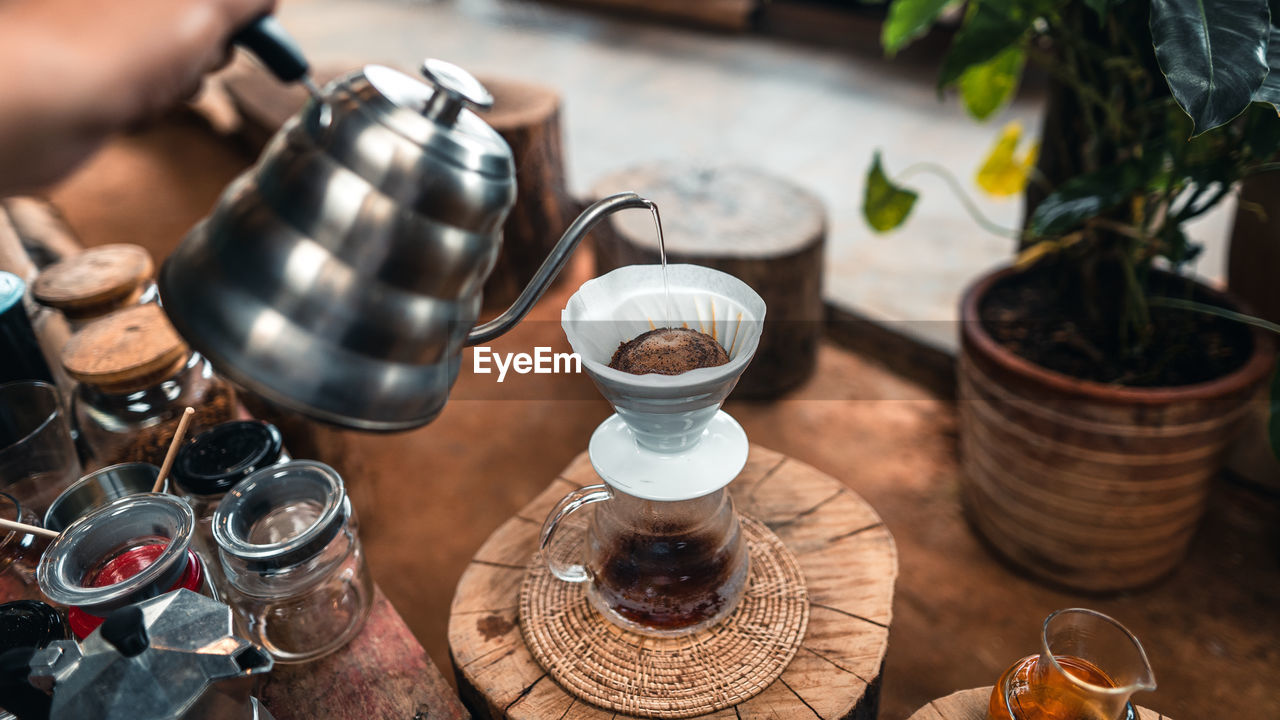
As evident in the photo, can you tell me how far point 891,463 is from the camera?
7.69 ft

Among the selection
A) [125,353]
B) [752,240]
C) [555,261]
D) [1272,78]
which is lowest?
[752,240]

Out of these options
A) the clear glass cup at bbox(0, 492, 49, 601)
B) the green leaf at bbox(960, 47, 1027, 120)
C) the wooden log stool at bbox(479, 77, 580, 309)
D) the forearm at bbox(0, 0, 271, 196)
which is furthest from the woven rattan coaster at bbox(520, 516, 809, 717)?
the wooden log stool at bbox(479, 77, 580, 309)

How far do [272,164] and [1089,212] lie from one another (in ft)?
4.61

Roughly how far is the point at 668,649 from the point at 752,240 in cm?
148

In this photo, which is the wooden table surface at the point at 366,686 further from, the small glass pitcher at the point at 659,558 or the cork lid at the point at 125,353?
the cork lid at the point at 125,353

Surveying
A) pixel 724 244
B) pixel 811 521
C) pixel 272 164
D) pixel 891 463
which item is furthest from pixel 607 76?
pixel 272 164

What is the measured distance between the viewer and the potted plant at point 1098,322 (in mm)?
1503

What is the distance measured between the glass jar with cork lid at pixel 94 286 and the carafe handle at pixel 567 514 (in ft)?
3.23

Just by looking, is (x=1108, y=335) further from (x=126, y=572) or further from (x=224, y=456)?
(x=126, y=572)

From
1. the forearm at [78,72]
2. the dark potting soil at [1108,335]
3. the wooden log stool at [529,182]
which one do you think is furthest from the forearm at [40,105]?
the wooden log stool at [529,182]

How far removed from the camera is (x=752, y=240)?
2.33m

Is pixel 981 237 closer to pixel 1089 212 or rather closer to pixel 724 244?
pixel 724 244

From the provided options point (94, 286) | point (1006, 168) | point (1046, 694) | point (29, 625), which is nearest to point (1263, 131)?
point (1006, 168)

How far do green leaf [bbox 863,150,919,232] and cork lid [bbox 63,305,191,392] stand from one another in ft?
4.62
